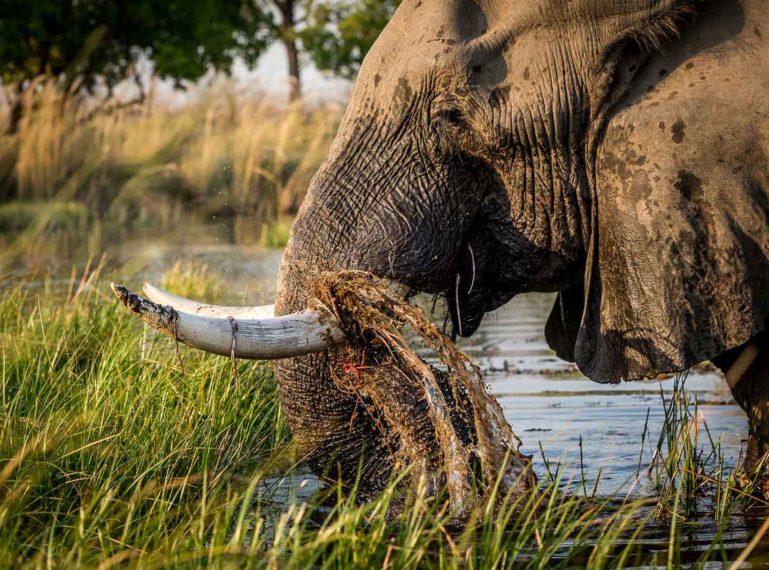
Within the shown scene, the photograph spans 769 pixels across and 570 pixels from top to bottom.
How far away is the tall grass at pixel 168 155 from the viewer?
17.7 meters

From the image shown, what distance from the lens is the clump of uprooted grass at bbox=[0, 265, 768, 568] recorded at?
3379 millimetres

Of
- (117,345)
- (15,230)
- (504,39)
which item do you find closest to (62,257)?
(15,230)

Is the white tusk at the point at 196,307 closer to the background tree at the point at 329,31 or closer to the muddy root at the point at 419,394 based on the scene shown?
the muddy root at the point at 419,394

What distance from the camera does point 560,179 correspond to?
4.48m

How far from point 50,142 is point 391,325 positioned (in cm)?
1405

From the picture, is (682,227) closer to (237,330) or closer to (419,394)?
Answer: (419,394)

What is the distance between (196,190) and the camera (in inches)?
824

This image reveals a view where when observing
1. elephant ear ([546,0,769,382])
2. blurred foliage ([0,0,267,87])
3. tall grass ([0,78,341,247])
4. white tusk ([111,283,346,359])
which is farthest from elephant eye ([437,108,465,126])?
blurred foliage ([0,0,267,87])

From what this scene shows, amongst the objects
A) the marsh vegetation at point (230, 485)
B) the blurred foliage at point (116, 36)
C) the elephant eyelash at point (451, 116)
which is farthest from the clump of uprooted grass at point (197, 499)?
the blurred foliage at point (116, 36)

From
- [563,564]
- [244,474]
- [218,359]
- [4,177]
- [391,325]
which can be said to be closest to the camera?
[563,564]

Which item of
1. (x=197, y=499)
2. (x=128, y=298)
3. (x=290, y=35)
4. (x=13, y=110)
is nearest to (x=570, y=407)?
(x=197, y=499)

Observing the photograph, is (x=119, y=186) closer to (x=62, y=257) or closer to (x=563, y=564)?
(x=62, y=257)

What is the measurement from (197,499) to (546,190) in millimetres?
1577

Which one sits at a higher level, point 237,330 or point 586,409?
point 237,330
